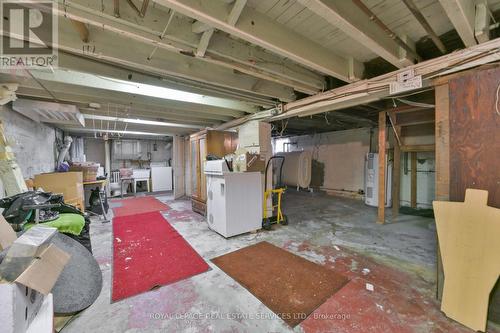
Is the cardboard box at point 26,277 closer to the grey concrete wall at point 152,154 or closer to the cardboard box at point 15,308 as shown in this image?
the cardboard box at point 15,308

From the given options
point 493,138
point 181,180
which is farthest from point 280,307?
point 181,180

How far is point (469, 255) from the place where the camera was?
1545 millimetres

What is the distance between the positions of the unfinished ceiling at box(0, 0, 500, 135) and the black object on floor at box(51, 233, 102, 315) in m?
1.78

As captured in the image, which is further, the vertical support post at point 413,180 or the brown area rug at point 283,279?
the vertical support post at point 413,180

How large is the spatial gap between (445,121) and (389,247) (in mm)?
1874

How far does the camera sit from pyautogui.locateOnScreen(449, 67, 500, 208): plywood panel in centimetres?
154

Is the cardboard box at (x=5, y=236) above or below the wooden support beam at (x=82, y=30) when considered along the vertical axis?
below

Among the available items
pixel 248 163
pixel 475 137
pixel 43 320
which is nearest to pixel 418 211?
pixel 475 137

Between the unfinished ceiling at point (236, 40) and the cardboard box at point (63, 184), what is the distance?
1280mm

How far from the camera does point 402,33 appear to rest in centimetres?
182

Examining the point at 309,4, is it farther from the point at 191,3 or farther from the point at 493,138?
the point at 493,138

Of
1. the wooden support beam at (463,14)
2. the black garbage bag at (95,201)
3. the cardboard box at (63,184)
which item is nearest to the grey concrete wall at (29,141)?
the cardboard box at (63,184)

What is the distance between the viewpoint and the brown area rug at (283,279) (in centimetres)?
169

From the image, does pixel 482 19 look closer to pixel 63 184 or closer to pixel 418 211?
pixel 418 211
